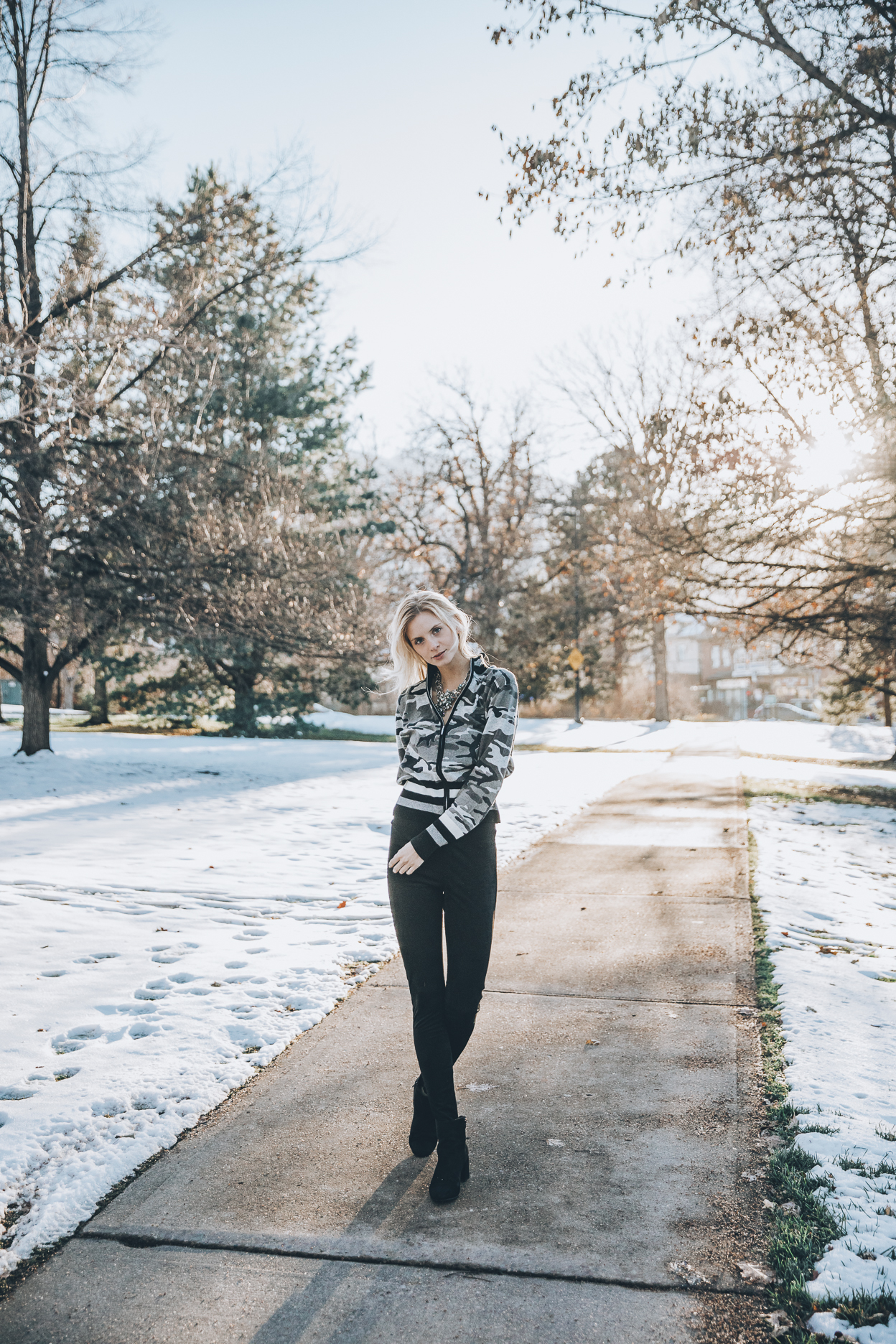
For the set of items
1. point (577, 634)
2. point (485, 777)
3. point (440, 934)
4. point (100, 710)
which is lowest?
point (440, 934)

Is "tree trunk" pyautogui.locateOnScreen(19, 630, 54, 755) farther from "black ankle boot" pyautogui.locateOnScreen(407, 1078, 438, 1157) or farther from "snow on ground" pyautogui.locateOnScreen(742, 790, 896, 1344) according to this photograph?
"black ankle boot" pyautogui.locateOnScreen(407, 1078, 438, 1157)

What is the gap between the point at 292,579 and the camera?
47.7 feet

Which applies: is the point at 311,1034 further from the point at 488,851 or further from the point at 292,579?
the point at 292,579

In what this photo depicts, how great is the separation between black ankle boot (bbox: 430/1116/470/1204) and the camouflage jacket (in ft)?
3.25

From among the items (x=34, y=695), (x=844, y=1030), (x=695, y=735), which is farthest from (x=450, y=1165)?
(x=695, y=735)

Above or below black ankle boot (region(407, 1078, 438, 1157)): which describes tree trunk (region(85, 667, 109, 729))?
above

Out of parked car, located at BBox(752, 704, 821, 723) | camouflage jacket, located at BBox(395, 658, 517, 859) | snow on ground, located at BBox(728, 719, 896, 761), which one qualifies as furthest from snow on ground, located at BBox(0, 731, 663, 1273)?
parked car, located at BBox(752, 704, 821, 723)

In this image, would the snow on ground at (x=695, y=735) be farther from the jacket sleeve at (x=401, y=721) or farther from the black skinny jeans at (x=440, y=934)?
the black skinny jeans at (x=440, y=934)

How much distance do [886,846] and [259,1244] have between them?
881 cm

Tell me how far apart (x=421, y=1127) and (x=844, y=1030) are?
225cm

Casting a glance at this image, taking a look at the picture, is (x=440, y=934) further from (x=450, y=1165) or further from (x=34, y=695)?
(x=34, y=695)

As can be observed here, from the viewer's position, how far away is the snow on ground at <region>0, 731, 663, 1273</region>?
3480 mm

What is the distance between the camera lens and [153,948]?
5.73 meters

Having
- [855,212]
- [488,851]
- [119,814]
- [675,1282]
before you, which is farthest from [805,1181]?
[855,212]
